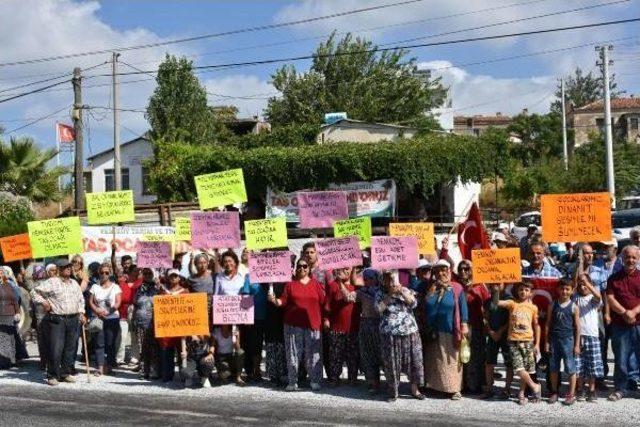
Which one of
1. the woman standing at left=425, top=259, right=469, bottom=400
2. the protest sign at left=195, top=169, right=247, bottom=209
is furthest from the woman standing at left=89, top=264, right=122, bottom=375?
the woman standing at left=425, top=259, right=469, bottom=400

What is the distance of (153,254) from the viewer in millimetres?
11977

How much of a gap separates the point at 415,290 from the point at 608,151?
28281 millimetres

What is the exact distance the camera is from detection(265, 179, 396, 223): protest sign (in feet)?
95.3

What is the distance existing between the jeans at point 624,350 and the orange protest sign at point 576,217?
3.58 ft

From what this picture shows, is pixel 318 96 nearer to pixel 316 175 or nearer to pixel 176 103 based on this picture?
pixel 176 103

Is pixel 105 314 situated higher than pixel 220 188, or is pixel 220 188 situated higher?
pixel 220 188

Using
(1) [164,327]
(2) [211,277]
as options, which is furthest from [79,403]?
(2) [211,277]

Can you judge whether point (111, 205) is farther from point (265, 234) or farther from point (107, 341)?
point (265, 234)

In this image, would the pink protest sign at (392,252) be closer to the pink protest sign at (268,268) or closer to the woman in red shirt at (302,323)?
the woman in red shirt at (302,323)

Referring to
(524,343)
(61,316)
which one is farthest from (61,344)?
(524,343)

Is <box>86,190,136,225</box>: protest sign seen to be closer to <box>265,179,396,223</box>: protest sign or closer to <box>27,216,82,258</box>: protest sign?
<box>27,216,82,258</box>: protest sign

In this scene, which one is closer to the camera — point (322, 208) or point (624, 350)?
point (624, 350)

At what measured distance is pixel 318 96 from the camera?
56938mm

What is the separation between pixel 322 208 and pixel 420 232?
1.45 m
